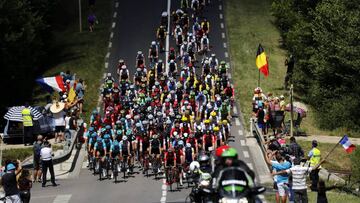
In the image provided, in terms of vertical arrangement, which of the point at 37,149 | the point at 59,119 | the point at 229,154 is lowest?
the point at 37,149

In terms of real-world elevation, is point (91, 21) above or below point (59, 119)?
above

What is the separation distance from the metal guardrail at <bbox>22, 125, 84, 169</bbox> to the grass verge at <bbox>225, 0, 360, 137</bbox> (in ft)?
29.2

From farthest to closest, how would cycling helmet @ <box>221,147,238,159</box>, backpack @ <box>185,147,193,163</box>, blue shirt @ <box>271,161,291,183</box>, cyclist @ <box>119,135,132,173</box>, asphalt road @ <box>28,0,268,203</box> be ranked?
cyclist @ <box>119,135,132,173</box> → backpack @ <box>185,147,193,163</box> → asphalt road @ <box>28,0,268,203</box> → blue shirt @ <box>271,161,291,183</box> → cycling helmet @ <box>221,147,238,159</box>

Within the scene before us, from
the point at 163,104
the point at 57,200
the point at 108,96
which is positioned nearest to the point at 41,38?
the point at 108,96

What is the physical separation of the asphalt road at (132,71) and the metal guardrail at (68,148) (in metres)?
1.29

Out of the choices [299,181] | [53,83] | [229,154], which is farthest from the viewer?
[53,83]

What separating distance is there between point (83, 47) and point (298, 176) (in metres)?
34.9

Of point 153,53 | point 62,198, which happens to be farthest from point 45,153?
point 153,53

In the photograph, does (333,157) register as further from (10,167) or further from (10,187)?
(10,187)

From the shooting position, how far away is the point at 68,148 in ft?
114

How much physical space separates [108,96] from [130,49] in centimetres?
1271

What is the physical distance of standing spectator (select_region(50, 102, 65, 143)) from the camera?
3722 centimetres

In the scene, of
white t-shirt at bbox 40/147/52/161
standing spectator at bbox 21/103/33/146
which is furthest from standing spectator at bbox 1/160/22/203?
standing spectator at bbox 21/103/33/146

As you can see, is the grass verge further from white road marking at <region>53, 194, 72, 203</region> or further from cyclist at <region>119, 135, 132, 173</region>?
white road marking at <region>53, 194, 72, 203</region>
